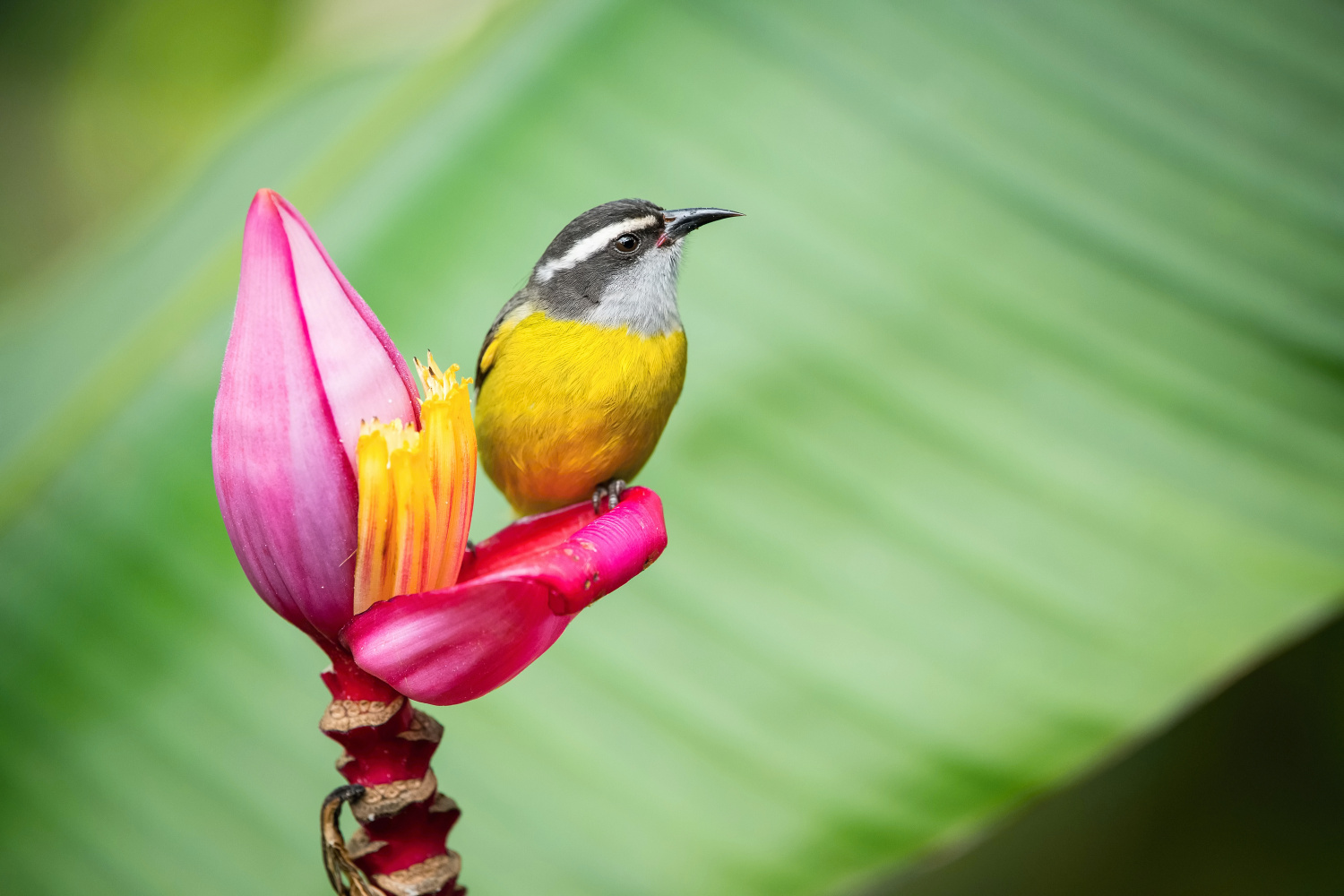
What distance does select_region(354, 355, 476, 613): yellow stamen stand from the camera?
1.94ft

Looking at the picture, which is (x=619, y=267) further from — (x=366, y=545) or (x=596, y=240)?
(x=366, y=545)

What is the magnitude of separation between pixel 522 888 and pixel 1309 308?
54.5 inches

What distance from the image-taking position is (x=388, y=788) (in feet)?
1.98

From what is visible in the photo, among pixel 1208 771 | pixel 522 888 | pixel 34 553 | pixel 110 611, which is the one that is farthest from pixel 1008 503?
pixel 34 553

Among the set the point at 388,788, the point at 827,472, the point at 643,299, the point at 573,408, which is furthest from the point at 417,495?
the point at 827,472

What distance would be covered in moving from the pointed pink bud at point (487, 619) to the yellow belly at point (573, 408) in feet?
1.24

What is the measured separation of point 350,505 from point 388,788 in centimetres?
17

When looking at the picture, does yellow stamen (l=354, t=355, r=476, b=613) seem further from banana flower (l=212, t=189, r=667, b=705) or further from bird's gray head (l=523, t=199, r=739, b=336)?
bird's gray head (l=523, t=199, r=739, b=336)

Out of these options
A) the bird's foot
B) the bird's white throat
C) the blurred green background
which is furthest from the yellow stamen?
the blurred green background

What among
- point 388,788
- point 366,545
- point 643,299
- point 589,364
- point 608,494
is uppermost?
point 643,299

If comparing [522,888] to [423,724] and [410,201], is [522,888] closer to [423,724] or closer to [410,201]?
[423,724]

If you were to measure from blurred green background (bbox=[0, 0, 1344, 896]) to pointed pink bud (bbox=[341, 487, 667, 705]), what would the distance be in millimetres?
882

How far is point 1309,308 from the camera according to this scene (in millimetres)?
1455

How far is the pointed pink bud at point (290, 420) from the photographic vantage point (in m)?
0.58
